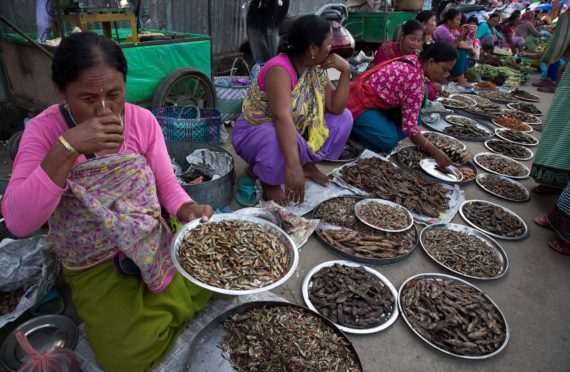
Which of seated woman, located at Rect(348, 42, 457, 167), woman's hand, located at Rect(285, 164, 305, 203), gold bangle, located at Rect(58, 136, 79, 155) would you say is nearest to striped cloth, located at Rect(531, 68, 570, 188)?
seated woman, located at Rect(348, 42, 457, 167)

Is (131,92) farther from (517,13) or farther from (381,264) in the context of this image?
(517,13)

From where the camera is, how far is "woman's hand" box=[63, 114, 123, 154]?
124 centimetres

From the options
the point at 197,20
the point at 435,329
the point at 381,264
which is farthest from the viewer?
the point at 197,20

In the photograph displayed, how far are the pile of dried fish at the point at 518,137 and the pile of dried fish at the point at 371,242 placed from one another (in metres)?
3.75

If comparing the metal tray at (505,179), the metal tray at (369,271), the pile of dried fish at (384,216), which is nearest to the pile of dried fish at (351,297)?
the metal tray at (369,271)

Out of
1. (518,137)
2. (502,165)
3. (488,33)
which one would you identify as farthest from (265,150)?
(488,33)

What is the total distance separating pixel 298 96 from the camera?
308 centimetres

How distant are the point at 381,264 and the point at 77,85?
2.28 metres

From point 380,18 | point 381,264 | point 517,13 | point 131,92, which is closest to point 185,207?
point 381,264

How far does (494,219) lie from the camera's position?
3.29m

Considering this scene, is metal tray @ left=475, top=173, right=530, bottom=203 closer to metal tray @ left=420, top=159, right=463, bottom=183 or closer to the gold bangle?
metal tray @ left=420, top=159, right=463, bottom=183

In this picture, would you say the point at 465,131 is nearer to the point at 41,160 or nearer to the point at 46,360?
the point at 41,160

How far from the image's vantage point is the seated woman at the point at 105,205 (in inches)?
50.6

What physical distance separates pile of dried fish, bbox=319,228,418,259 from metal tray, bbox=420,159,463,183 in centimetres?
128
